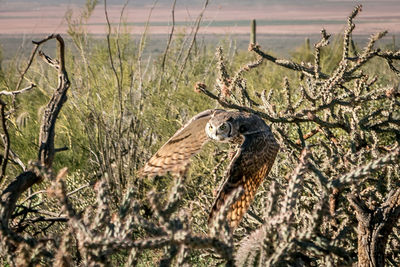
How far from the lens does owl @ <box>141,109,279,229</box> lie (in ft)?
7.32

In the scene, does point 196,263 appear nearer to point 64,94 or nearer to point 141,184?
point 141,184

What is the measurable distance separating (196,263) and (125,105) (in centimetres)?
197

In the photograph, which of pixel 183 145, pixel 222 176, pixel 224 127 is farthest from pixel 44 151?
pixel 222 176

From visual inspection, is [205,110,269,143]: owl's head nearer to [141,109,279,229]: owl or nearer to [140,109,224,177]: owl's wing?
[141,109,279,229]: owl

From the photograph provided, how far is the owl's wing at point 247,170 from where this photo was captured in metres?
2.17

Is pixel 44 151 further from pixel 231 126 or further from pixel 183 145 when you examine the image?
pixel 231 126

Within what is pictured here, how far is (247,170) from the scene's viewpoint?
7.74ft

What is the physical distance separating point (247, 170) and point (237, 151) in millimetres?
95

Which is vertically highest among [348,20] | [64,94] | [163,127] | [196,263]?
[348,20]

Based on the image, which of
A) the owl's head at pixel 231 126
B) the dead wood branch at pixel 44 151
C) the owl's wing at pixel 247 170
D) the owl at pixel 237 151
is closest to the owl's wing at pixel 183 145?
the owl at pixel 237 151

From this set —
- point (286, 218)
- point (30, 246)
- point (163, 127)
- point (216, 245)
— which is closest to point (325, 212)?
point (286, 218)

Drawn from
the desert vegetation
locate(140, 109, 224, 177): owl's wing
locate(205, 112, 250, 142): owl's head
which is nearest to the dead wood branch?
the desert vegetation

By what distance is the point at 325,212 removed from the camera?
5.66ft

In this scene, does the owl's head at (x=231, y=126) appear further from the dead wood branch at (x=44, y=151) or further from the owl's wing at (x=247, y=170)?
the dead wood branch at (x=44, y=151)
